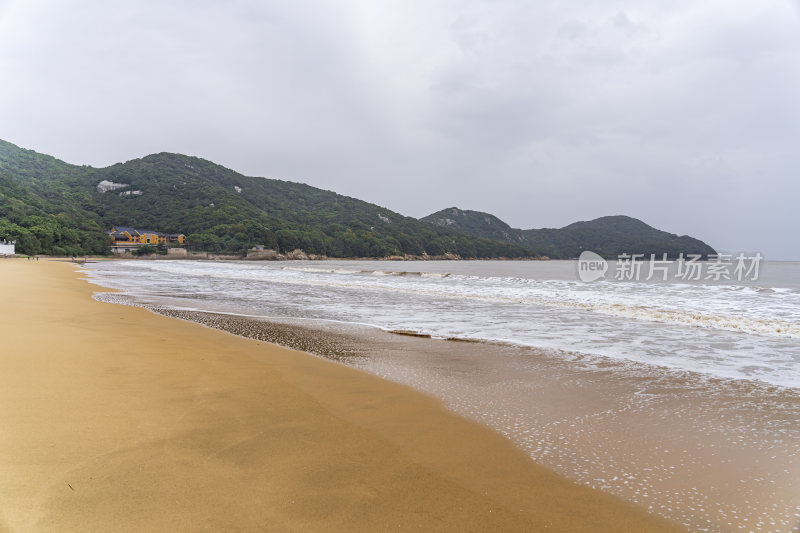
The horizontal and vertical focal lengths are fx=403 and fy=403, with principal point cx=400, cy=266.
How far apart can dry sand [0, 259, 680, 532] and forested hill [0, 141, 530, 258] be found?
315 feet

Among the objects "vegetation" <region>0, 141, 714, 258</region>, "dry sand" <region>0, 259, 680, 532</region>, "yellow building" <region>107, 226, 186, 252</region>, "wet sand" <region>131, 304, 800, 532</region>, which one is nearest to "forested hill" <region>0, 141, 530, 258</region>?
"vegetation" <region>0, 141, 714, 258</region>

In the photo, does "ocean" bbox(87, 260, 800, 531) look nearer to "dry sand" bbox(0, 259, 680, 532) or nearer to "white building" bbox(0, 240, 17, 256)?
"dry sand" bbox(0, 259, 680, 532)

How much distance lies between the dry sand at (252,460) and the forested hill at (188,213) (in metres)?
96.0

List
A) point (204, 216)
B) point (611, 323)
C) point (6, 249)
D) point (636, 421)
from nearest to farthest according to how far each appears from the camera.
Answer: point (636, 421)
point (611, 323)
point (6, 249)
point (204, 216)

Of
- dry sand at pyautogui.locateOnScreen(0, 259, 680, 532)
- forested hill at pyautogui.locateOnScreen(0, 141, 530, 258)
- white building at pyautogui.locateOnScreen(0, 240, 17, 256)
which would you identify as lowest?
white building at pyautogui.locateOnScreen(0, 240, 17, 256)

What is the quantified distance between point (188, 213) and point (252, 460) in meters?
148

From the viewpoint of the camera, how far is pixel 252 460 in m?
2.97

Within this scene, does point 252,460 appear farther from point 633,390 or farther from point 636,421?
point 633,390

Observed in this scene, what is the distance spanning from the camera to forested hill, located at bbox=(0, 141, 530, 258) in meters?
90.1

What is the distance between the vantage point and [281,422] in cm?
378

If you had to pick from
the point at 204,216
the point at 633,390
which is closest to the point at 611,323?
the point at 633,390

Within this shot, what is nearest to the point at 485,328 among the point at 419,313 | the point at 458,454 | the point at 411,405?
the point at 419,313

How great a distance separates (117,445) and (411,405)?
8.87ft

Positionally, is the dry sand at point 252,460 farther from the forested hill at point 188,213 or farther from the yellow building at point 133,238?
the yellow building at point 133,238
